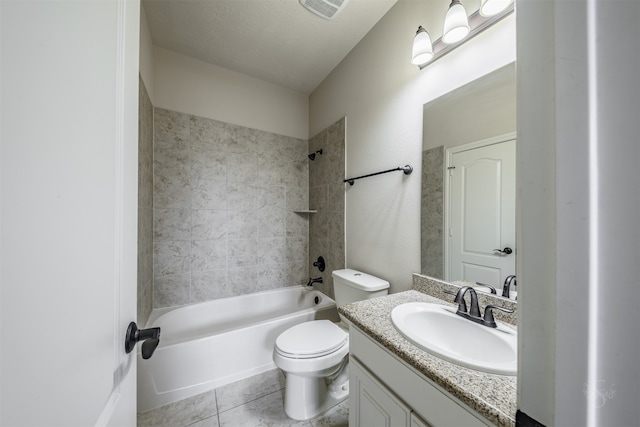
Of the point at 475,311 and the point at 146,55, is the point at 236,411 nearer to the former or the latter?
the point at 475,311

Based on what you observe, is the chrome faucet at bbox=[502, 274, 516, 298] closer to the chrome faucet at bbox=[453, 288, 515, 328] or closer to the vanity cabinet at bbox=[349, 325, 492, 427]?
the chrome faucet at bbox=[453, 288, 515, 328]

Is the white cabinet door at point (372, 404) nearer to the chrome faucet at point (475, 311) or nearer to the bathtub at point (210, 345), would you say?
the chrome faucet at point (475, 311)

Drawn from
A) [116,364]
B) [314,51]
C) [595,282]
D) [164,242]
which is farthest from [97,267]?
[314,51]

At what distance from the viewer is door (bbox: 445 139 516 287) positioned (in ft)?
2.87

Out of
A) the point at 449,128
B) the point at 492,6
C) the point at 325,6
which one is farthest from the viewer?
the point at 325,6

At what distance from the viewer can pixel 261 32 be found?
162 centimetres

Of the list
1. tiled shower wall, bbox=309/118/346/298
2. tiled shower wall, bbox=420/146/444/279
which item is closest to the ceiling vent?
tiled shower wall, bbox=309/118/346/298

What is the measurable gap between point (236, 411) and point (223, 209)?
4.92 feet

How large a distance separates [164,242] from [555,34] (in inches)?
89.0

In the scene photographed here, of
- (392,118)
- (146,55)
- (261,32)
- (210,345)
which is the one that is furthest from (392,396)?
(146,55)

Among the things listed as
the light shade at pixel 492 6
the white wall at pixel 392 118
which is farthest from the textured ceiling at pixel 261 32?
the light shade at pixel 492 6

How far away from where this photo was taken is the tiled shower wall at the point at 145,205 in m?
1.38

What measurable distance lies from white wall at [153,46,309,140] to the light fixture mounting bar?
159 cm

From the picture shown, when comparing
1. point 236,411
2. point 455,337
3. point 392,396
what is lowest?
point 236,411
